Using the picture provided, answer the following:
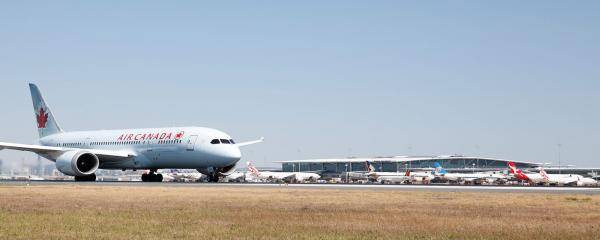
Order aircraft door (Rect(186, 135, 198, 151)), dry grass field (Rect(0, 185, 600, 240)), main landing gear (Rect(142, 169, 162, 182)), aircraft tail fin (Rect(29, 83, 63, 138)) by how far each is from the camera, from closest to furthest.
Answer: dry grass field (Rect(0, 185, 600, 240)) → aircraft door (Rect(186, 135, 198, 151)) → main landing gear (Rect(142, 169, 162, 182)) → aircraft tail fin (Rect(29, 83, 63, 138))

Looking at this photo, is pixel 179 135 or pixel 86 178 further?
pixel 86 178

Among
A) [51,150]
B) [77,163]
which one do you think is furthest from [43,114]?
[77,163]

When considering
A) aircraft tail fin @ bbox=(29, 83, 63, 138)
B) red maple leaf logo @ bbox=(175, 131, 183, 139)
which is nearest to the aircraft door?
red maple leaf logo @ bbox=(175, 131, 183, 139)

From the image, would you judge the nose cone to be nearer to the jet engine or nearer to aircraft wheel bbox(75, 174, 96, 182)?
the jet engine

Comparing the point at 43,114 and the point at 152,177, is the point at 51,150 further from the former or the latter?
the point at 43,114

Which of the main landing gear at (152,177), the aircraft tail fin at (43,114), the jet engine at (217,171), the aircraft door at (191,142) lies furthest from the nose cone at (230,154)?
the aircraft tail fin at (43,114)

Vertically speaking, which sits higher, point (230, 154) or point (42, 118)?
point (42, 118)

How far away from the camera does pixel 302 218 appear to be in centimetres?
2928

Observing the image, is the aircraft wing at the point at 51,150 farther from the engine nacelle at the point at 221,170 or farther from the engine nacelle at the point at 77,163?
the engine nacelle at the point at 221,170

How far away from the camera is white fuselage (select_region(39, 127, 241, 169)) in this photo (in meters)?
74.6

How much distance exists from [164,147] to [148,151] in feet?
8.29

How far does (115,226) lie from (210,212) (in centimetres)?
683

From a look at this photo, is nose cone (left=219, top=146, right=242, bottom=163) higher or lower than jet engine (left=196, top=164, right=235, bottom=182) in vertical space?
higher

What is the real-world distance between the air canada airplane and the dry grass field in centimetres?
3292
